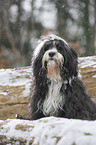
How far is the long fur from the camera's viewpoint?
Result: 298cm

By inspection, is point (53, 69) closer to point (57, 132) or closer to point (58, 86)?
point (58, 86)

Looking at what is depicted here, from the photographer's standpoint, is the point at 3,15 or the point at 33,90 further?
the point at 3,15

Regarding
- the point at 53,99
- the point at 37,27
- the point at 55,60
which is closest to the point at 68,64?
the point at 55,60

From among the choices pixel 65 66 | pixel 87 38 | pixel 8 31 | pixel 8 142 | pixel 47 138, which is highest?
pixel 8 31

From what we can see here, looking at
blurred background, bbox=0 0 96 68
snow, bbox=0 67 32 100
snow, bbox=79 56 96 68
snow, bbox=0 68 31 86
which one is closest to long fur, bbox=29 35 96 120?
snow, bbox=0 67 32 100

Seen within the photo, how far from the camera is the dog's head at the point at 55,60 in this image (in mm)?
2977

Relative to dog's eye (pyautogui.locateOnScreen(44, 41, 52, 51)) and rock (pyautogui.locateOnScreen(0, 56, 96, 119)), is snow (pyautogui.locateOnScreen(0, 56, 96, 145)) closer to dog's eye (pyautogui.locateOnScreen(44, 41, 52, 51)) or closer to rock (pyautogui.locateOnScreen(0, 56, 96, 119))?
dog's eye (pyautogui.locateOnScreen(44, 41, 52, 51))

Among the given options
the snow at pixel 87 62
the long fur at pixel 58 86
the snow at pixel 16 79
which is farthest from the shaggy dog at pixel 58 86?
the snow at pixel 87 62

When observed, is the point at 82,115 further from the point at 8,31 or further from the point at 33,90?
the point at 8,31

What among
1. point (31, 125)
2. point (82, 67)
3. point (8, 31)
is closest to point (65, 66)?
point (31, 125)

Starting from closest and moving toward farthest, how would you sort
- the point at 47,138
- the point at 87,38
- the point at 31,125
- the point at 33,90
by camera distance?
the point at 47,138 → the point at 31,125 → the point at 33,90 → the point at 87,38

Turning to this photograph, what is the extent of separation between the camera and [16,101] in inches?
165

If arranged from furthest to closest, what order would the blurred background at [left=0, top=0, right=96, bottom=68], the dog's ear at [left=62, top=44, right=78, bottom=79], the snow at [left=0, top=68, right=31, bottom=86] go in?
the blurred background at [left=0, top=0, right=96, bottom=68]
the snow at [left=0, top=68, right=31, bottom=86]
the dog's ear at [left=62, top=44, right=78, bottom=79]

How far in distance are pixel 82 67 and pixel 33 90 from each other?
1.76 metres
